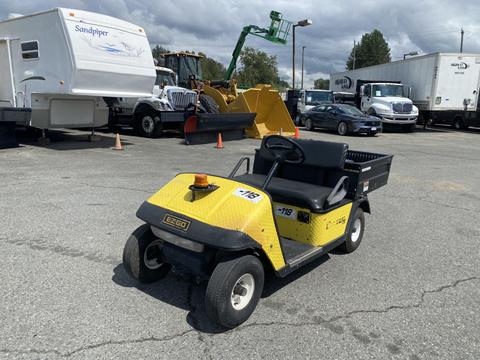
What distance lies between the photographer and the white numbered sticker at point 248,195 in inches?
127

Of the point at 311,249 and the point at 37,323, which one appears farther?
the point at 311,249

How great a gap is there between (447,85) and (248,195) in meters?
21.5

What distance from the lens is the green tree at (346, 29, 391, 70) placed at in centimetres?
9094

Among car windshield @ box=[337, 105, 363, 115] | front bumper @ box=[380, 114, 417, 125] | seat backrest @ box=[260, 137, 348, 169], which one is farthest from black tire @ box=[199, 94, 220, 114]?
seat backrest @ box=[260, 137, 348, 169]

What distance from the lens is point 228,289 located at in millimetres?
2914

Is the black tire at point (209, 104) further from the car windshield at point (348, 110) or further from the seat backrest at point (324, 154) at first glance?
the seat backrest at point (324, 154)

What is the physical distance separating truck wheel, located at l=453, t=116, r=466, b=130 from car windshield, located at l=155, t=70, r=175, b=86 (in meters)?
16.0

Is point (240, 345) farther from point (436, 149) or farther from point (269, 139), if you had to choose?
point (436, 149)

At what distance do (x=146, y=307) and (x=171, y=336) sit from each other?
1.48ft

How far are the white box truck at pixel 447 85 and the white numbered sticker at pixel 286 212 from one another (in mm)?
20256

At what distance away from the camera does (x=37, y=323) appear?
9.90ft

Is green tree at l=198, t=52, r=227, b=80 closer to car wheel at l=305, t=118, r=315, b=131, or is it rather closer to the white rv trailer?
car wheel at l=305, t=118, r=315, b=131

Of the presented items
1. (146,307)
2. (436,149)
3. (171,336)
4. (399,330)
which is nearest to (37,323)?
(146,307)

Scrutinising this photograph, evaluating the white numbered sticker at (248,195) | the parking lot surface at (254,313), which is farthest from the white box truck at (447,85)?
the white numbered sticker at (248,195)
